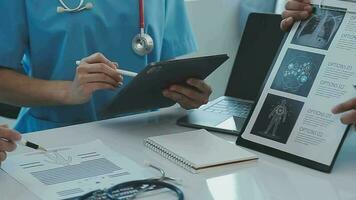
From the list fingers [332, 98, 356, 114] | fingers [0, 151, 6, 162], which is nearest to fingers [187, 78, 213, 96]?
fingers [332, 98, 356, 114]

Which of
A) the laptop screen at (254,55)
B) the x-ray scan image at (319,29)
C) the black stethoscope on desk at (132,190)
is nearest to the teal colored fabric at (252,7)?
the laptop screen at (254,55)

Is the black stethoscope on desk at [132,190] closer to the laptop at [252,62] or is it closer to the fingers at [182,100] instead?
the fingers at [182,100]

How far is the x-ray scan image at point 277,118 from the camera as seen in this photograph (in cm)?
112

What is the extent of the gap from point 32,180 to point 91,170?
106 millimetres

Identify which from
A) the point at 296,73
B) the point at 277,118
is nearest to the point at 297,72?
the point at 296,73

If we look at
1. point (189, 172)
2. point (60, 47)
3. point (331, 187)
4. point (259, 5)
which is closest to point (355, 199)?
point (331, 187)

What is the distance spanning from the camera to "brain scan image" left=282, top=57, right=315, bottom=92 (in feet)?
3.76

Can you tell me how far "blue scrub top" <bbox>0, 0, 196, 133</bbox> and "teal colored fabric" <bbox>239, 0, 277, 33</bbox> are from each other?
3.89 ft

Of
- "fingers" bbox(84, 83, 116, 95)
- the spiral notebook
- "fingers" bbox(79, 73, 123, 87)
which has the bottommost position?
the spiral notebook

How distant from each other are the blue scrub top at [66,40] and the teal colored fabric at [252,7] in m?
1.19

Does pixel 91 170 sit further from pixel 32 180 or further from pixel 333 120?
pixel 333 120

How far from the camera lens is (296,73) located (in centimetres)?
116

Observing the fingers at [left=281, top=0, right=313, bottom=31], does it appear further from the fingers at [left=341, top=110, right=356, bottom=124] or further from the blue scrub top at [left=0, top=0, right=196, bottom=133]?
the blue scrub top at [left=0, top=0, right=196, bottom=133]

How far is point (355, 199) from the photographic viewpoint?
927 millimetres
